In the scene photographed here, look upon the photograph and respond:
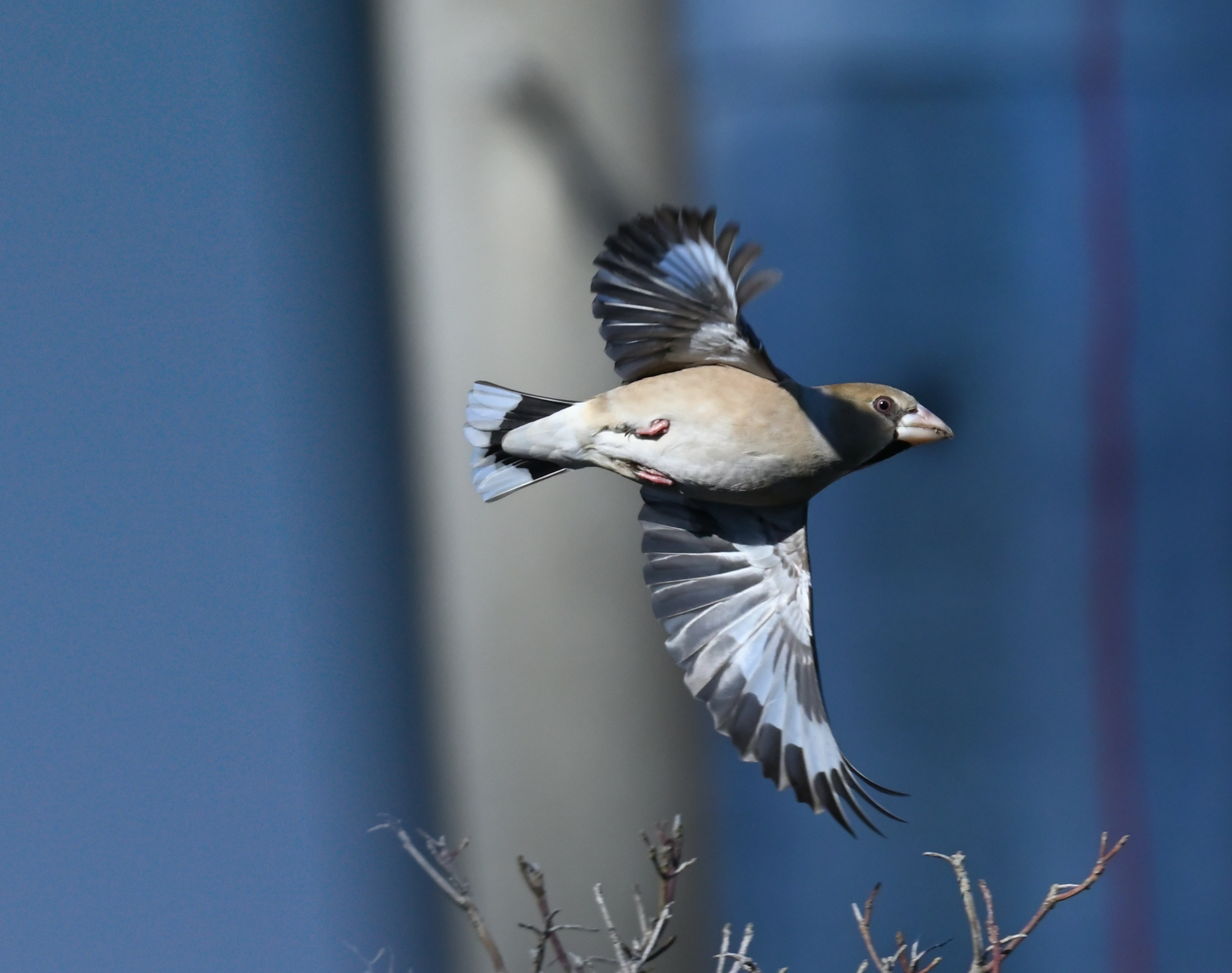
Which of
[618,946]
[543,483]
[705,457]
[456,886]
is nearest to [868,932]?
[618,946]

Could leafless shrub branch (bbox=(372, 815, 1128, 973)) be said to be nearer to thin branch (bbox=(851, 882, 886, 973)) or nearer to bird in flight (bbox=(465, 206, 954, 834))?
thin branch (bbox=(851, 882, 886, 973))

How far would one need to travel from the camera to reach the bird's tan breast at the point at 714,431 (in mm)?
1368

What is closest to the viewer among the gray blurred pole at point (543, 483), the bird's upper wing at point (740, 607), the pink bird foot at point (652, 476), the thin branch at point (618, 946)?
the thin branch at point (618, 946)

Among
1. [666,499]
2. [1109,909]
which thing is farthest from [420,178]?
[1109,909]

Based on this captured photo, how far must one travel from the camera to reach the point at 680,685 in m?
2.25

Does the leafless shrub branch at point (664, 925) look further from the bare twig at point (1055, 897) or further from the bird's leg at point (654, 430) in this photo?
the bird's leg at point (654, 430)

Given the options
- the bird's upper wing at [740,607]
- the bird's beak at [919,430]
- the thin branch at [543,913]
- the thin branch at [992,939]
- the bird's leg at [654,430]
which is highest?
the bird's leg at [654,430]

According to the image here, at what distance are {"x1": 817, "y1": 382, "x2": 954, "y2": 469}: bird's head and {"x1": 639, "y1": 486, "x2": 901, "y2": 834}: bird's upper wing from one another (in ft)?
0.63

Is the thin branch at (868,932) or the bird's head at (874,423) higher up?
→ the bird's head at (874,423)

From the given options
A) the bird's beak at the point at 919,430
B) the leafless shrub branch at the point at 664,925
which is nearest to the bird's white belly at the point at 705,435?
the bird's beak at the point at 919,430

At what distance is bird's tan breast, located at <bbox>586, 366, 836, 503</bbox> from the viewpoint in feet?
4.49

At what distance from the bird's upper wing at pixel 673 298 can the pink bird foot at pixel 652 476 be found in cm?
13

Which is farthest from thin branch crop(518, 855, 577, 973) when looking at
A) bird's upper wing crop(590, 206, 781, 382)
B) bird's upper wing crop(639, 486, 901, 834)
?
bird's upper wing crop(590, 206, 781, 382)

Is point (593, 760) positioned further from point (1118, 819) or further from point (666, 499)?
point (1118, 819)
